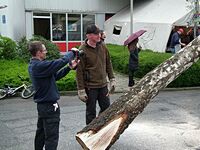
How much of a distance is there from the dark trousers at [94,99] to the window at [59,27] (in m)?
17.1

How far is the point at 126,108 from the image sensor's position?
4.84 metres

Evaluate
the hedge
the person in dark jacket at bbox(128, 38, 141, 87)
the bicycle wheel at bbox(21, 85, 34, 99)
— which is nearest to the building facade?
the hedge

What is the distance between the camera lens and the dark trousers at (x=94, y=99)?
6.25m

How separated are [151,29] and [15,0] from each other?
745cm

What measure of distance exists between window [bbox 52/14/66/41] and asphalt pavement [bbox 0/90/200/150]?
12.2 metres

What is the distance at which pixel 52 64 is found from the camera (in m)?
4.83

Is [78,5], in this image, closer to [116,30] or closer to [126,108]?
[116,30]

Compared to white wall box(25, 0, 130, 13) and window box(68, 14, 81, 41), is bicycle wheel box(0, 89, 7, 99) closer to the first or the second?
white wall box(25, 0, 130, 13)

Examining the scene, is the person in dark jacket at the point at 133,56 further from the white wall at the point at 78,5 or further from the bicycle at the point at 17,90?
the white wall at the point at 78,5

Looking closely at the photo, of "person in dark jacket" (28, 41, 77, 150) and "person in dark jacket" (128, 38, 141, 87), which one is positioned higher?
"person in dark jacket" (28, 41, 77, 150)

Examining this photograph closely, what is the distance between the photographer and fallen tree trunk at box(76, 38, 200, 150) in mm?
4730

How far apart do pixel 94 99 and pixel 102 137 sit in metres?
1.60

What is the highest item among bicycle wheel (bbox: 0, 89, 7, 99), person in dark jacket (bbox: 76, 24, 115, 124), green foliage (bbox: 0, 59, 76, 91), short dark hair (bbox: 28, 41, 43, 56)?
short dark hair (bbox: 28, 41, 43, 56)

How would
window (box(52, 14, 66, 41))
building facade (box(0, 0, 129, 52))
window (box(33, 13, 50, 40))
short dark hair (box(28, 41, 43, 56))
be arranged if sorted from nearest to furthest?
short dark hair (box(28, 41, 43, 56)), building facade (box(0, 0, 129, 52)), window (box(33, 13, 50, 40)), window (box(52, 14, 66, 41))
